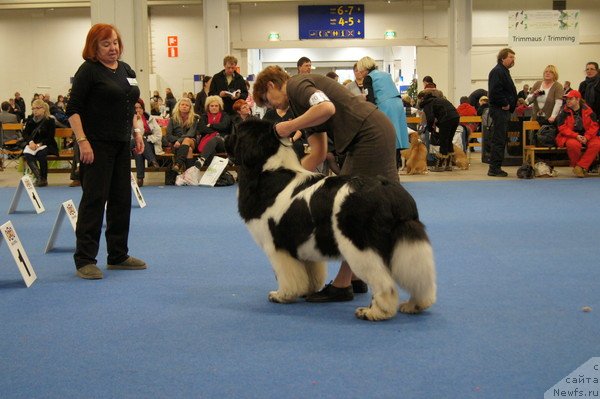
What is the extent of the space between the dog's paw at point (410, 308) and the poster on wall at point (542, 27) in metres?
18.9

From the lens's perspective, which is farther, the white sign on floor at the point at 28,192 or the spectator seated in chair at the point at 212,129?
the spectator seated in chair at the point at 212,129

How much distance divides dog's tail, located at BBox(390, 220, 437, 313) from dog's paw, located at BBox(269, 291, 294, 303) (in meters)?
0.78

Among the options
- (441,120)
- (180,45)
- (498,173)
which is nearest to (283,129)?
(498,173)

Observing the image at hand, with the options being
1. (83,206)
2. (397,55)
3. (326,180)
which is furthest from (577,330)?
(397,55)

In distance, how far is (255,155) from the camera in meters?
3.94

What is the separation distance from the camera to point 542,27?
2127 centimetres

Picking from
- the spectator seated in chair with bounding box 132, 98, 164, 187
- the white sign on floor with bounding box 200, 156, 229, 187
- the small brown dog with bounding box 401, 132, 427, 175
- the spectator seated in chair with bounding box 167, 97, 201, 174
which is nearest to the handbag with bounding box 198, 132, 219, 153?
the spectator seated in chair with bounding box 167, 97, 201, 174

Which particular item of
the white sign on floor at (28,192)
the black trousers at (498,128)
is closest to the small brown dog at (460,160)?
the black trousers at (498,128)

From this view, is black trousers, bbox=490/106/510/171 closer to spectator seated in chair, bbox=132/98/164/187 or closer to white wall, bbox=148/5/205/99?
spectator seated in chair, bbox=132/98/164/187

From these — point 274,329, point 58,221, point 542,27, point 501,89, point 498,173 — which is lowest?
point 274,329

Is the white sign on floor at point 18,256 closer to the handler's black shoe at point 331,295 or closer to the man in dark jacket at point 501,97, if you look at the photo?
the handler's black shoe at point 331,295

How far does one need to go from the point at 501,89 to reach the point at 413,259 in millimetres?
8236

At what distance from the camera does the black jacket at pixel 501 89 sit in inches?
432

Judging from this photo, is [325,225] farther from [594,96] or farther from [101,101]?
[594,96]
